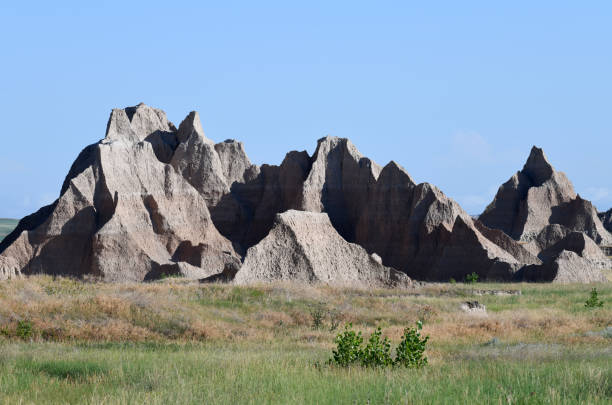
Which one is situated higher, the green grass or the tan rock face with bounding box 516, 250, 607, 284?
the tan rock face with bounding box 516, 250, 607, 284

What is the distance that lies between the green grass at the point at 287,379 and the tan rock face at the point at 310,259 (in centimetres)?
2433

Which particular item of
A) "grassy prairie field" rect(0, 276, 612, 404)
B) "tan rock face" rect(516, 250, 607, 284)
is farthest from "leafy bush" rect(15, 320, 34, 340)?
"tan rock face" rect(516, 250, 607, 284)

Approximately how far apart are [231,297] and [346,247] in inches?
645

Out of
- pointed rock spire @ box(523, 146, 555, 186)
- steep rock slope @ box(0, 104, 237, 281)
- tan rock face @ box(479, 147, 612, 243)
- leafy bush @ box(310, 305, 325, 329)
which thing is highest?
pointed rock spire @ box(523, 146, 555, 186)

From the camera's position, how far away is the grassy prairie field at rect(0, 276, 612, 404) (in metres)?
10.5

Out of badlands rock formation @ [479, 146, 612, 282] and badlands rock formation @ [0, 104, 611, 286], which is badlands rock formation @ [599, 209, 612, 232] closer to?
badlands rock formation @ [479, 146, 612, 282]

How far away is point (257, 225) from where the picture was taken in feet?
227

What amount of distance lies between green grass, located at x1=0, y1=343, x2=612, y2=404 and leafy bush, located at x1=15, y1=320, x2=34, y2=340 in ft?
17.5

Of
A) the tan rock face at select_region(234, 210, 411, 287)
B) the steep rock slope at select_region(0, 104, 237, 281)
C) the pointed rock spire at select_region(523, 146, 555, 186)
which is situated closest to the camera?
the tan rock face at select_region(234, 210, 411, 287)

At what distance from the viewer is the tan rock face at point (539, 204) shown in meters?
81.4

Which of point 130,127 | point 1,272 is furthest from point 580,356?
point 130,127

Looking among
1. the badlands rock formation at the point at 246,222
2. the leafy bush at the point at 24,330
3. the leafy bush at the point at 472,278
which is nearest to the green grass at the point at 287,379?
the leafy bush at the point at 24,330

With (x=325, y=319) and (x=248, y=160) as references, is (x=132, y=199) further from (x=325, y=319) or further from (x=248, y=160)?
(x=325, y=319)

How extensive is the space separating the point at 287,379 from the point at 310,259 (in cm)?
3096
